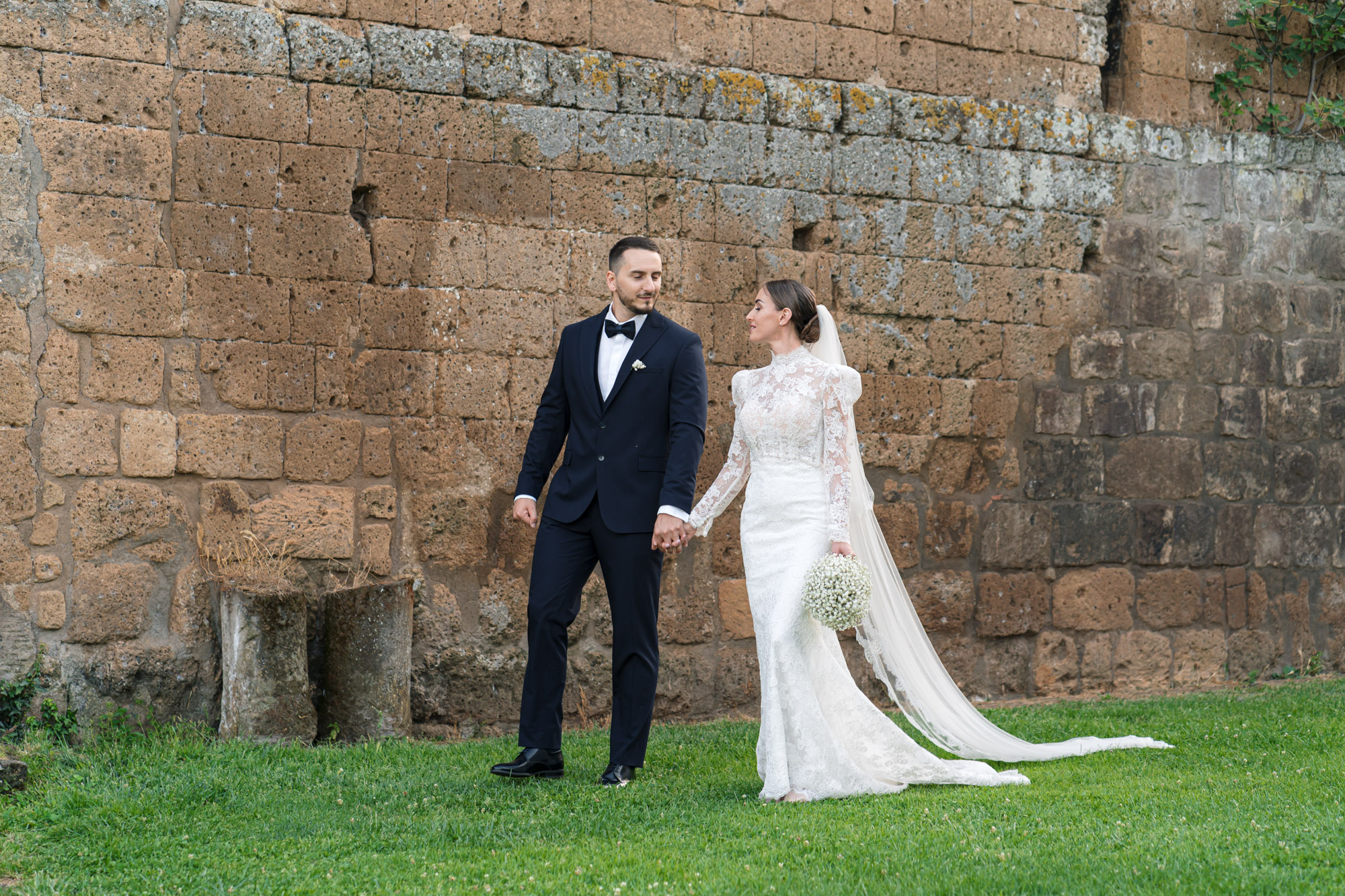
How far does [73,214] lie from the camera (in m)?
5.47

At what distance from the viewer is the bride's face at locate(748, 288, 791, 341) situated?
184 inches

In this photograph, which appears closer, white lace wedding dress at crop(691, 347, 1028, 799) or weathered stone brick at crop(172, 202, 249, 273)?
white lace wedding dress at crop(691, 347, 1028, 799)

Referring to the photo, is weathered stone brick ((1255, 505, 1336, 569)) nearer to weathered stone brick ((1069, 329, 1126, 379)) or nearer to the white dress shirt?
weathered stone brick ((1069, 329, 1126, 379))

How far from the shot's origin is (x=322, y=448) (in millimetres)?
5812

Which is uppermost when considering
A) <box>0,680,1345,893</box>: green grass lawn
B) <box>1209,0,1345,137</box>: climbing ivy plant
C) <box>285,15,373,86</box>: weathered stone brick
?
<box>1209,0,1345,137</box>: climbing ivy plant

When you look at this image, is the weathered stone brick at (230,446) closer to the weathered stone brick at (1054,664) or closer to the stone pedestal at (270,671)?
the stone pedestal at (270,671)

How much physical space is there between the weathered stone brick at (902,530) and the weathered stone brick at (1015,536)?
407mm

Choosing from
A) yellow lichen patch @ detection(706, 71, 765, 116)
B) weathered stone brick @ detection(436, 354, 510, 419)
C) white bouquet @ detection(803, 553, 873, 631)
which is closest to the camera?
white bouquet @ detection(803, 553, 873, 631)

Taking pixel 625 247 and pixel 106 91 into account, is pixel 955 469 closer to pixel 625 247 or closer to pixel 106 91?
pixel 625 247

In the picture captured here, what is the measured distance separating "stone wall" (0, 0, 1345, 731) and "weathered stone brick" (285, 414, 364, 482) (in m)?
0.02

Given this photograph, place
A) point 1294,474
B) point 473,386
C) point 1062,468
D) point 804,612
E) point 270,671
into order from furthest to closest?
point 1294,474
point 1062,468
point 473,386
point 270,671
point 804,612

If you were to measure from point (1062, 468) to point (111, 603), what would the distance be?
491 centimetres

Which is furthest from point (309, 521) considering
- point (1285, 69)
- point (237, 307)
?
point (1285, 69)

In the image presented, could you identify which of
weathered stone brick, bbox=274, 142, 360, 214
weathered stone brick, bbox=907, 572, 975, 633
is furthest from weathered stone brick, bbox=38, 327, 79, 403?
weathered stone brick, bbox=907, 572, 975, 633
